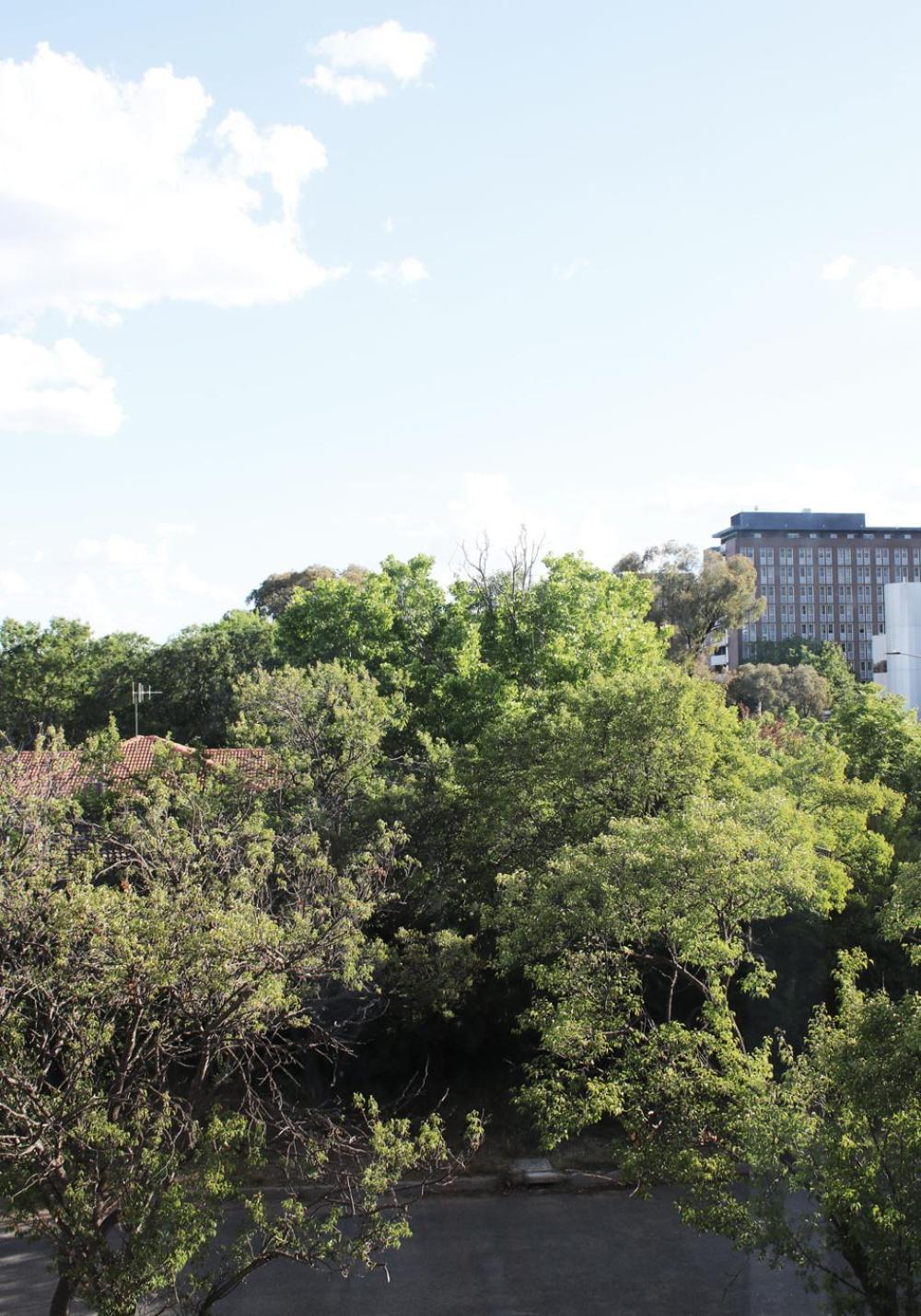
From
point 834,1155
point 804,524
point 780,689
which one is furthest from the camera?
point 804,524

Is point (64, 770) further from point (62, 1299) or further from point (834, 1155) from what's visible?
point (834, 1155)

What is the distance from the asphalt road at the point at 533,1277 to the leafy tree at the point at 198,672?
3122cm

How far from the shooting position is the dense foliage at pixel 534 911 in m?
10.5

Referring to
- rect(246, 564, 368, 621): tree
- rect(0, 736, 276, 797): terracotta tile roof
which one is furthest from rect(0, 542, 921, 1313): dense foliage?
rect(246, 564, 368, 621): tree

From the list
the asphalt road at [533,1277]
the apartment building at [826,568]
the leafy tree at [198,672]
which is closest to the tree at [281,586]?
the leafy tree at [198,672]

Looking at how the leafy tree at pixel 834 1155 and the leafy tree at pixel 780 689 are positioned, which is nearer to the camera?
the leafy tree at pixel 834 1155

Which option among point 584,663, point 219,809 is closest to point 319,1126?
point 219,809

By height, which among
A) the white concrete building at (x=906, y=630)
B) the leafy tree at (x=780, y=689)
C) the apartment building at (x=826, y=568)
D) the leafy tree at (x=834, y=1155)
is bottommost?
the leafy tree at (x=834, y=1155)

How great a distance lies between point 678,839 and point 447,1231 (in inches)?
254

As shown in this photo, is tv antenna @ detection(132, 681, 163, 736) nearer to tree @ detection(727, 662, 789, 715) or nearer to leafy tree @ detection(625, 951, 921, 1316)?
tree @ detection(727, 662, 789, 715)

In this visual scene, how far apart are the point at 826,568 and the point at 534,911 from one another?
113819 mm

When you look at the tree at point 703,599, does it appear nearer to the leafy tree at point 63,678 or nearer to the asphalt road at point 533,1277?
the leafy tree at point 63,678

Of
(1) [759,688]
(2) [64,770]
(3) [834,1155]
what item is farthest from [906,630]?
(3) [834,1155]

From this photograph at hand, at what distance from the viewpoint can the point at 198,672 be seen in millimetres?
46719
